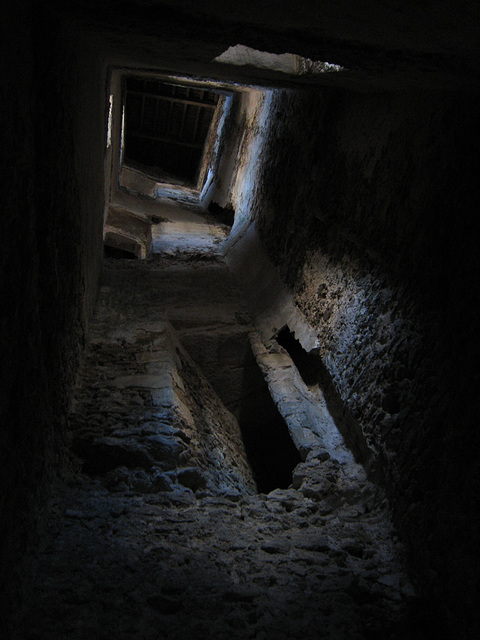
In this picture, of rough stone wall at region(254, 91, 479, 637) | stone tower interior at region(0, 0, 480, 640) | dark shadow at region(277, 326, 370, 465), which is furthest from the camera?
dark shadow at region(277, 326, 370, 465)

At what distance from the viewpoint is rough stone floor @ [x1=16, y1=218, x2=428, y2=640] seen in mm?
1716

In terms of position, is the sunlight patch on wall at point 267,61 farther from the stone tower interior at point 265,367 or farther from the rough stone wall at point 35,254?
the rough stone wall at point 35,254

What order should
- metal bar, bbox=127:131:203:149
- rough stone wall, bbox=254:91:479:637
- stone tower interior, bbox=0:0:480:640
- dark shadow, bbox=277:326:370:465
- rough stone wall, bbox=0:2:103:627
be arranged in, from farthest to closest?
1. metal bar, bbox=127:131:203:149
2. dark shadow, bbox=277:326:370:465
3. rough stone wall, bbox=254:91:479:637
4. stone tower interior, bbox=0:0:480:640
5. rough stone wall, bbox=0:2:103:627

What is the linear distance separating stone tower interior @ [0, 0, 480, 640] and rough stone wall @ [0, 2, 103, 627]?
0.02 meters

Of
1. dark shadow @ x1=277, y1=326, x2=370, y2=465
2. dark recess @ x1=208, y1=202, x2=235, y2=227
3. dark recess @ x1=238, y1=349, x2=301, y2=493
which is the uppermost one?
dark shadow @ x1=277, y1=326, x2=370, y2=465

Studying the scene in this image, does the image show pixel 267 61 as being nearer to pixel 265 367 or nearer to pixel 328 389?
pixel 265 367

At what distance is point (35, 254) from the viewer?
196cm

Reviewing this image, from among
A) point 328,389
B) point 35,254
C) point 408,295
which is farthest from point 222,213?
point 35,254

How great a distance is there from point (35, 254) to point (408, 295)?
6.61 ft

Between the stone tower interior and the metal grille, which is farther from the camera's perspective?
the metal grille

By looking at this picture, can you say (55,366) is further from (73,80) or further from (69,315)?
(73,80)

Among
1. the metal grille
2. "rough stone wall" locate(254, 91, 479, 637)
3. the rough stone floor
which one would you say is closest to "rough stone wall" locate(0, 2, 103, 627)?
the rough stone floor

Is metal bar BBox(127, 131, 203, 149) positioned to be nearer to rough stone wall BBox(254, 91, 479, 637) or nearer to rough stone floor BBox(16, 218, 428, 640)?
rough stone wall BBox(254, 91, 479, 637)

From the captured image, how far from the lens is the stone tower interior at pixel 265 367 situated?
1692mm
